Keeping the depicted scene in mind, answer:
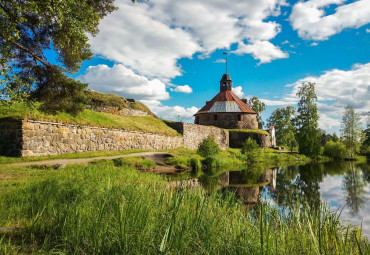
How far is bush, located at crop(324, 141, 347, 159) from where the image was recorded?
3679 cm

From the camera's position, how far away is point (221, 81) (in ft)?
151

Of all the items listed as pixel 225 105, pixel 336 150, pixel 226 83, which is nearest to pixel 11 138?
pixel 225 105

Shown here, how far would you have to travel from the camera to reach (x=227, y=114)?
40406 mm

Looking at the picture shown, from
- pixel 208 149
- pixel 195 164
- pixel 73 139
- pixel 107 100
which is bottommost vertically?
pixel 195 164

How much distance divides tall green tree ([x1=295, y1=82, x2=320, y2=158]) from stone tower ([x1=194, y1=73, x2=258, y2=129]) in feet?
25.1

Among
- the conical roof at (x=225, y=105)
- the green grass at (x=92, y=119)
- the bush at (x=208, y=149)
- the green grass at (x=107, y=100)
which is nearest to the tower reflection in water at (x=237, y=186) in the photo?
the bush at (x=208, y=149)

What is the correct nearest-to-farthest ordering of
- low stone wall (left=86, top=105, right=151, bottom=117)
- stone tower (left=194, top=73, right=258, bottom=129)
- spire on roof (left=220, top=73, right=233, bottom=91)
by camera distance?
1. low stone wall (left=86, top=105, right=151, bottom=117)
2. stone tower (left=194, top=73, right=258, bottom=129)
3. spire on roof (left=220, top=73, right=233, bottom=91)

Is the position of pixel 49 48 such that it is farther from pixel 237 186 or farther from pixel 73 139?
pixel 237 186

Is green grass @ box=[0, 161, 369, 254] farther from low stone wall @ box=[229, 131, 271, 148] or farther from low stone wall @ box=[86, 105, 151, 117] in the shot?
low stone wall @ box=[229, 131, 271, 148]

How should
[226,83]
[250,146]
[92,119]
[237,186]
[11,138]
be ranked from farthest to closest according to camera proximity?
[226,83] → [250,146] → [92,119] → [11,138] → [237,186]

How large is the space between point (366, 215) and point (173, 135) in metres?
18.6

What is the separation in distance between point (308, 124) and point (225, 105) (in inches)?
505

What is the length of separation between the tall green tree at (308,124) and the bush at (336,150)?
5.68 m

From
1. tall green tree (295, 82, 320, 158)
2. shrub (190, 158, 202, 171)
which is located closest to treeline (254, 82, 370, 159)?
tall green tree (295, 82, 320, 158)
